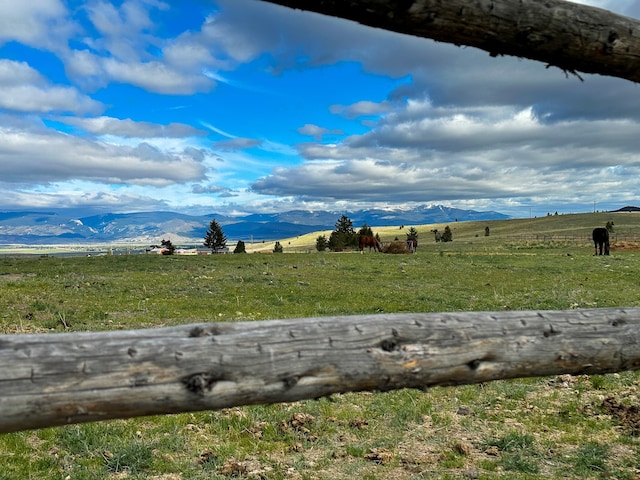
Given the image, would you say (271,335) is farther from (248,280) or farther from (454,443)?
(248,280)

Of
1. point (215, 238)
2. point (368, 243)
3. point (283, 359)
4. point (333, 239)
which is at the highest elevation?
point (215, 238)

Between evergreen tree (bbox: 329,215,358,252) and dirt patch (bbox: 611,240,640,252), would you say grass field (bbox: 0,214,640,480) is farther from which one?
evergreen tree (bbox: 329,215,358,252)

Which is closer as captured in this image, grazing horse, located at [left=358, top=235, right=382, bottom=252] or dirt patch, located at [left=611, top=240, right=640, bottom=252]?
dirt patch, located at [left=611, top=240, right=640, bottom=252]

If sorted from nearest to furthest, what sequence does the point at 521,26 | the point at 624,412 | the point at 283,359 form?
1. the point at 521,26
2. the point at 283,359
3. the point at 624,412

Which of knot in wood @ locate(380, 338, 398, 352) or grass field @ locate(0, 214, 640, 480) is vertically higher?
knot in wood @ locate(380, 338, 398, 352)

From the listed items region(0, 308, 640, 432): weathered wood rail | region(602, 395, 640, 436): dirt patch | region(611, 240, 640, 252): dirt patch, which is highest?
region(0, 308, 640, 432): weathered wood rail

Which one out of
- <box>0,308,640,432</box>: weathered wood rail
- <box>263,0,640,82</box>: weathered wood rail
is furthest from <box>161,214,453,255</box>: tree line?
<box>263,0,640,82</box>: weathered wood rail

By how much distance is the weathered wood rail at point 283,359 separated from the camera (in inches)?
108

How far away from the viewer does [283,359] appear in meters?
3.13

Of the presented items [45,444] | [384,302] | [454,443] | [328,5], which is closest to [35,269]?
[384,302]

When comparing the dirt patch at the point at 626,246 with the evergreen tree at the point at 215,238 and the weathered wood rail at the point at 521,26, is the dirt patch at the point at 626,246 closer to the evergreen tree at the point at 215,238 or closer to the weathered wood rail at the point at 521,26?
the weathered wood rail at the point at 521,26

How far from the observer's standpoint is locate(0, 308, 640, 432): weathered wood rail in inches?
108

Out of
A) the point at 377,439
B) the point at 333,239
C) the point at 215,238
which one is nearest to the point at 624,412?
the point at 377,439

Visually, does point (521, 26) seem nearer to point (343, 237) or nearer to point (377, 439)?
point (377, 439)
